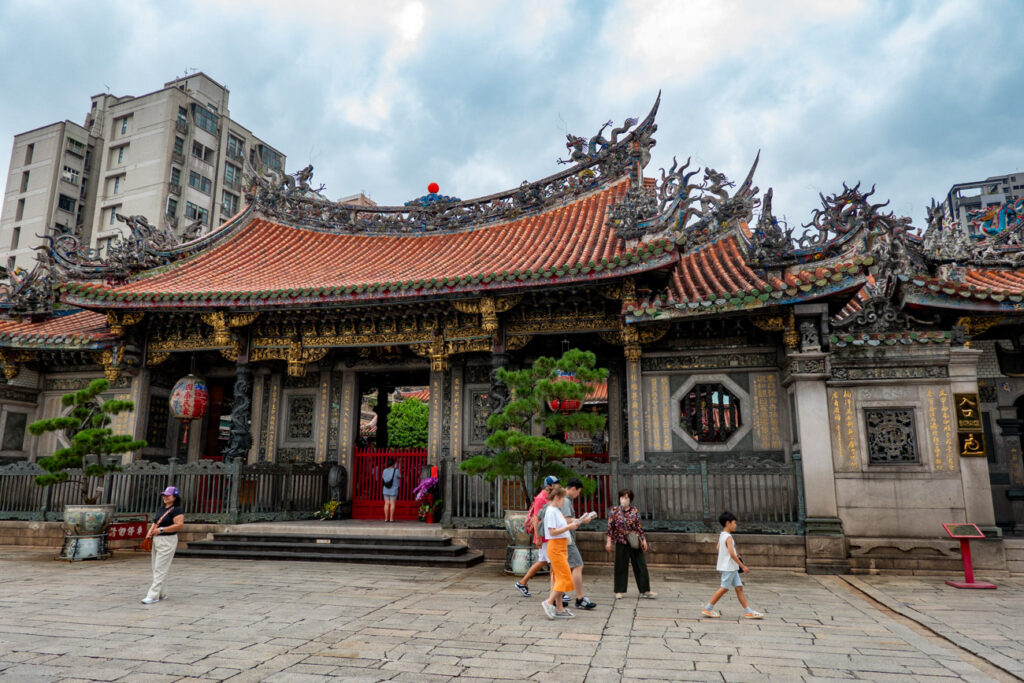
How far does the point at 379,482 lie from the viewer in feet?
43.8

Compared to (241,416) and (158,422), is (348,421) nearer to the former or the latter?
(241,416)

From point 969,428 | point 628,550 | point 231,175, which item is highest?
point 231,175

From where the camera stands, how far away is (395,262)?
13.8 metres

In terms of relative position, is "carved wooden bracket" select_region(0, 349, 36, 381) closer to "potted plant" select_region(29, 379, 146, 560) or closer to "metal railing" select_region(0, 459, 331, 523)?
"metal railing" select_region(0, 459, 331, 523)

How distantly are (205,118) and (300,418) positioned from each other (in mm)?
33503

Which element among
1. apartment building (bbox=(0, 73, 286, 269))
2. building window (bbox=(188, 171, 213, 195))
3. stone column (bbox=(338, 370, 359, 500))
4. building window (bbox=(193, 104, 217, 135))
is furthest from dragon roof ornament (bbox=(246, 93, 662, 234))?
building window (bbox=(193, 104, 217, 135))

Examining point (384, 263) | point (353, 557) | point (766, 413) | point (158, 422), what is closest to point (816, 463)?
point (766, 413)

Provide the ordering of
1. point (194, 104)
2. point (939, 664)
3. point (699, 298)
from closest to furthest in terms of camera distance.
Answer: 1. point (939, 664)
2. point (699, 298)
3. point (194, 104)

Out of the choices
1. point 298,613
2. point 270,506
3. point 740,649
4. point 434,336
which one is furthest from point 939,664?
point 270,506

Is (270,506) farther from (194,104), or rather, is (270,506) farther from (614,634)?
(194,104)

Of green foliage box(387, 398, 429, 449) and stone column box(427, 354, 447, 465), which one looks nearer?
stone column box(427, 354, 447, 465)

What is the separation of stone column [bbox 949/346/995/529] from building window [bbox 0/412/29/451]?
59.0 ft

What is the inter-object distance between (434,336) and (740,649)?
844 cm

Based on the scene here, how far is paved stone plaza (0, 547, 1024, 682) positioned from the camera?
Answer: 4.60 m
